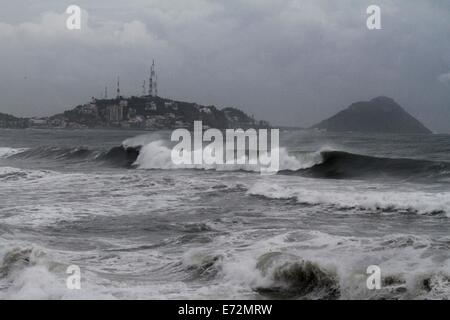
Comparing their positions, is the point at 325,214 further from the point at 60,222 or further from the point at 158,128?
the point at 158,128

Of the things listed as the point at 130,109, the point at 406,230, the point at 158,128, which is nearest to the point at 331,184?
the point at 406,230

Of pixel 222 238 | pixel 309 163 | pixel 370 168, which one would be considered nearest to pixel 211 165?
pixel 309 163

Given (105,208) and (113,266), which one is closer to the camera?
(113,266)

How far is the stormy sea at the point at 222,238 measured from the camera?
6.91 m

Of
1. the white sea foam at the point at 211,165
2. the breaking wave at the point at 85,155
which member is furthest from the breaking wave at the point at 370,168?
the breaking wave at the point at 85,155

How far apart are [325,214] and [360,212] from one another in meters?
0.96

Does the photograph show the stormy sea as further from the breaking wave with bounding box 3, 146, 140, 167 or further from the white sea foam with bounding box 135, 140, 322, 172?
the breaking wave with bounding box 3, 146, 140, 167

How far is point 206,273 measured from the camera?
775cm

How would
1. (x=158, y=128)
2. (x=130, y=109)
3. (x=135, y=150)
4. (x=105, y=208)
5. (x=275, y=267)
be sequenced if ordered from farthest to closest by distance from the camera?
(x=130, y=109), (x=158, y=128), (x=135, y=150), (x=105, y=208), (x=275, y=267)

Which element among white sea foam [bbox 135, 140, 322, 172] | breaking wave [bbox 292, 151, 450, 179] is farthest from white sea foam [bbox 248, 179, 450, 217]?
white sea foam [bbox 135, 140, 322, 172]

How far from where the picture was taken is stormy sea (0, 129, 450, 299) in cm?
691

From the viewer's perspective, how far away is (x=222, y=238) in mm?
10102

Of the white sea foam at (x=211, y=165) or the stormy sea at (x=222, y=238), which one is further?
the white sea foam at (x=211, y=165)

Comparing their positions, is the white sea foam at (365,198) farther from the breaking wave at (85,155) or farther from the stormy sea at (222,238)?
the breaking wave at (85,155)
